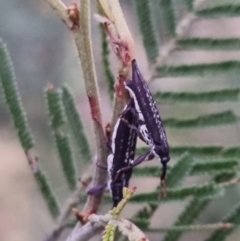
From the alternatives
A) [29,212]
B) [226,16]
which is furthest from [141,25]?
[29,212]

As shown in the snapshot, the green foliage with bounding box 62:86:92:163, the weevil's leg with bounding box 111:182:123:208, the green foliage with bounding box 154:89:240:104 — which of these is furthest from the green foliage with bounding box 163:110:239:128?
the weevil's leg with bounding box 111:182:123:208

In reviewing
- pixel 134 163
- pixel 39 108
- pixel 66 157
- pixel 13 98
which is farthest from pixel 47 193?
pixel 39 108

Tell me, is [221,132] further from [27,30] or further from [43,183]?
[43,183]

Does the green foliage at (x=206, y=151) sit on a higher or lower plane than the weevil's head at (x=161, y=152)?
lower

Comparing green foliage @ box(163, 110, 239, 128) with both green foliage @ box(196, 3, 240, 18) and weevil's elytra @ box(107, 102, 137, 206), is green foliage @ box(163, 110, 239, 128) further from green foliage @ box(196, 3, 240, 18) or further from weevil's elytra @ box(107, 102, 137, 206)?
weevil's elytra @ box(107, 102, 137, 206)

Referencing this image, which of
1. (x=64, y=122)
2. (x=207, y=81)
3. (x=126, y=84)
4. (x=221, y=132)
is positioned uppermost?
(x=126, y=84)

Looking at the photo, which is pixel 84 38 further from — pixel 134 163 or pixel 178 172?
pixel 178 172

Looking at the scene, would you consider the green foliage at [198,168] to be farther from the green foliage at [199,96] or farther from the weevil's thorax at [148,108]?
the weevil's thorax at [148,108]

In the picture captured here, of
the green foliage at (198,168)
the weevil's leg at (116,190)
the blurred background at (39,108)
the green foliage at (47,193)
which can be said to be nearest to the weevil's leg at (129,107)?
the weevil's leg at (116,190)
